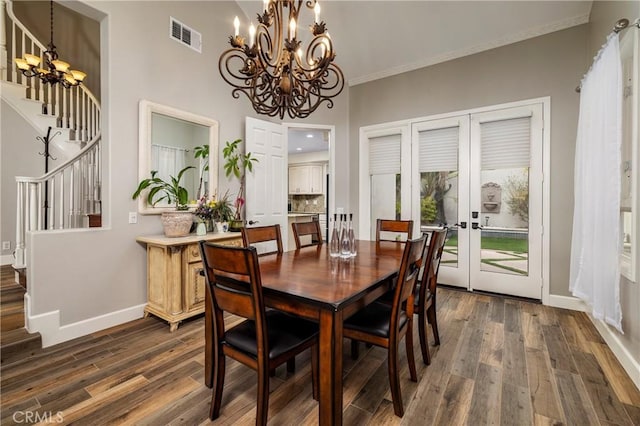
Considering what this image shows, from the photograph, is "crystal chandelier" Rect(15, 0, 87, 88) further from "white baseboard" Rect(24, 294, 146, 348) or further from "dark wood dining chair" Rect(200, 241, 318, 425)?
"dark wood dining chair" Rect(200, 241, 318, 425)

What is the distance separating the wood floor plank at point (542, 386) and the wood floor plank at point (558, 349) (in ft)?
0.21

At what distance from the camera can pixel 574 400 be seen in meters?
1.68

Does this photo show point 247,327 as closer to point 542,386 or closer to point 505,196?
point 542,386

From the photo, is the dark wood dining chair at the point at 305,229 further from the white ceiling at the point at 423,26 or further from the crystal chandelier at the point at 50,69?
the crystal chandelier at the point at 50,69

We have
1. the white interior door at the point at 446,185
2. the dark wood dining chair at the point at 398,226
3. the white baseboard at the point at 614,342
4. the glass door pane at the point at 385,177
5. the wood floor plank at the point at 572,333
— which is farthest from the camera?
the glass door pane at the point at 385,177

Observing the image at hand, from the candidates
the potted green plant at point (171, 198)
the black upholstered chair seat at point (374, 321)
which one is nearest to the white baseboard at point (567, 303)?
the black upholstered chair seat at point (374, 321)

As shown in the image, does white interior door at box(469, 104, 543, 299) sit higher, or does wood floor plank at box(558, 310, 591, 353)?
white interior door at box(469, 104, 543, 299)

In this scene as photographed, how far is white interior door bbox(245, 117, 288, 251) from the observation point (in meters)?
3.80

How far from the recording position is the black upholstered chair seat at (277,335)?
1388 mm

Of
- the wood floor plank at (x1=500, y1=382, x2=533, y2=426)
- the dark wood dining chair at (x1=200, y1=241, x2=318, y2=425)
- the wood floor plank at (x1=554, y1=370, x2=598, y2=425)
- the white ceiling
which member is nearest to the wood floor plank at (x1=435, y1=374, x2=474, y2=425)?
the wood floor plank at (x1=500, y1=382, x2=533, y2=426)

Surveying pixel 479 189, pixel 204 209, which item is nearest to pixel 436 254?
pixel 479 189

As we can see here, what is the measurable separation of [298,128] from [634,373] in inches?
171

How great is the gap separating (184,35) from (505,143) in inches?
163

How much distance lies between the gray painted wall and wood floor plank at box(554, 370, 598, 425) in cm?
173
